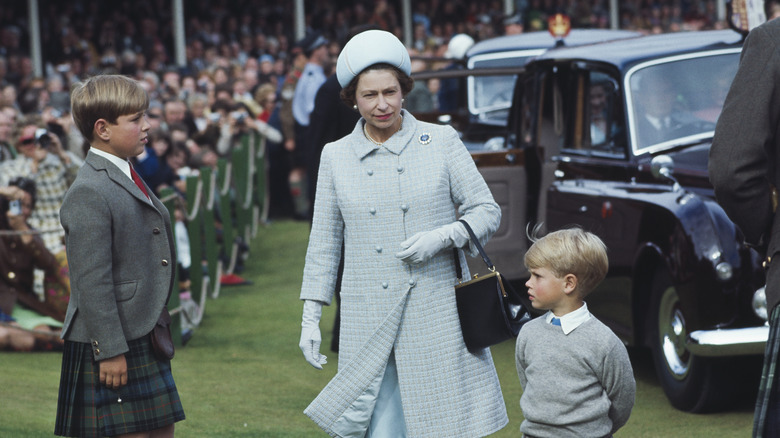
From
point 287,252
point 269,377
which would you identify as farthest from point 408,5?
point 269,377

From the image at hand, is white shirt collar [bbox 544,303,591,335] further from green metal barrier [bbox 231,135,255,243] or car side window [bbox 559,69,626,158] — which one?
green metal barrier [bbox 231,135,255,243]

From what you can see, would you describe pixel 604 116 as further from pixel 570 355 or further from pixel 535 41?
pixel 535 41

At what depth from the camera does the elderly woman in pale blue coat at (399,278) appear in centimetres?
403

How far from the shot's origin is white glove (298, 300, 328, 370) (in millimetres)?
4051


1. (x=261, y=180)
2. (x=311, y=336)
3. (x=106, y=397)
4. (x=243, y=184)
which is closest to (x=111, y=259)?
(x=106, y=397)

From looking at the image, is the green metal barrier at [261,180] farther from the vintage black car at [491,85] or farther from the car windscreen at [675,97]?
the car windscreen at [675,97]

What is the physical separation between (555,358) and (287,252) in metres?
9.12

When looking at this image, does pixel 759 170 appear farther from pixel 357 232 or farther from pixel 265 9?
pixel 265 9

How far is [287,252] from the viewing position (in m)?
12.6

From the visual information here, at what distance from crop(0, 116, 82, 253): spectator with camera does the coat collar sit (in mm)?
5017

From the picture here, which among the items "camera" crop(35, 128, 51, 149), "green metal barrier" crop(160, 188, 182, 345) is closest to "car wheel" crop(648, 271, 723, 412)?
"green metal barrier" crop(160, 188, 182, 345)

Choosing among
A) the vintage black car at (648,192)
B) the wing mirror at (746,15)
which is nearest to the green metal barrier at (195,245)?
the vintage black car at (648,192)

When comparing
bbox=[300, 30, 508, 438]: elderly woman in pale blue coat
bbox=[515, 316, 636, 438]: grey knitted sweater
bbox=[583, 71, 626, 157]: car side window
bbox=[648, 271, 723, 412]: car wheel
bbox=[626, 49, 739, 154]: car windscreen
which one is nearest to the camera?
bbox=[515, 316, 636, 438]: grey knitted sweater

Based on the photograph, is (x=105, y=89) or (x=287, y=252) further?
(x=287, y=252)
